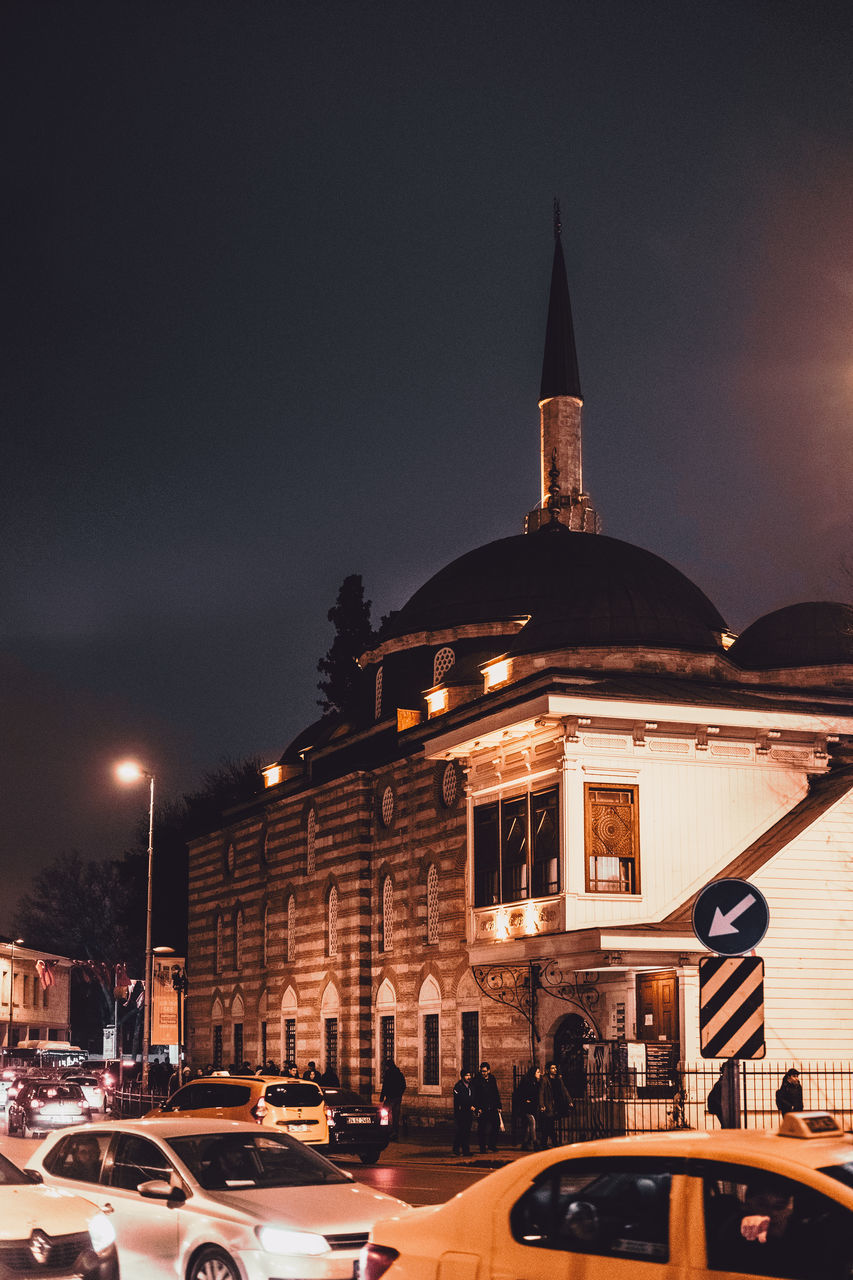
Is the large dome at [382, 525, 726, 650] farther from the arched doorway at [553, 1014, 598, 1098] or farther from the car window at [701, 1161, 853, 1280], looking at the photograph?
the car window at [701, 1161, 853, 1280]

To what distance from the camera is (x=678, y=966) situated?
31.0 metres

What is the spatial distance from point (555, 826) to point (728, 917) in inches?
826

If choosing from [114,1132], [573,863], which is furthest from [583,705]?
[114,1132]

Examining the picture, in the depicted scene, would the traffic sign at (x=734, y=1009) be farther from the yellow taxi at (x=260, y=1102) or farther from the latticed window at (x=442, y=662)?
the latticed window at (x=442, y=662)

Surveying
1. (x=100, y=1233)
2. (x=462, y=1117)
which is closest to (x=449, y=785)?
(x=462, y=1117)

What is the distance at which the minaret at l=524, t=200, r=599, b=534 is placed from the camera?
175 feet

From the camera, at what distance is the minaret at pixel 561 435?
175 ft

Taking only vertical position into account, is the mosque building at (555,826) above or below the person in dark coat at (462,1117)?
above

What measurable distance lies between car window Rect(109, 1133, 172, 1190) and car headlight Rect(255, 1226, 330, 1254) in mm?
1133

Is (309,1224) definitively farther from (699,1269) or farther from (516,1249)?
(699,1269)

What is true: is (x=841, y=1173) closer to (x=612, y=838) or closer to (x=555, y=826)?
(x=612, y=838)

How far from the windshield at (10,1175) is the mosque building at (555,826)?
64.6ft

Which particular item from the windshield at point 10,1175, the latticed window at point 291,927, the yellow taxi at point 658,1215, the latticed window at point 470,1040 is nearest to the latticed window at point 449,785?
the latticed window at point 470,1040

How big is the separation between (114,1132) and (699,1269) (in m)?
6.54
